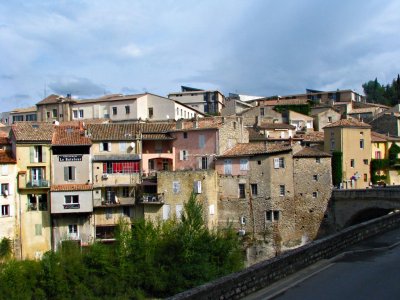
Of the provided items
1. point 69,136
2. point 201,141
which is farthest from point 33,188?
point 201,141

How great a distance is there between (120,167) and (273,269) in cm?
4120

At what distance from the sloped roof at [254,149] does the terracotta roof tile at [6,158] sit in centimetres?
2072

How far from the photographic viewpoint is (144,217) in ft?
175

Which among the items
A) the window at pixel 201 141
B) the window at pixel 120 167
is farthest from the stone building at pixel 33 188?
the window at pixel 201 141

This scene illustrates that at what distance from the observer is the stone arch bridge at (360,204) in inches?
1967

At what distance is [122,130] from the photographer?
187 feet

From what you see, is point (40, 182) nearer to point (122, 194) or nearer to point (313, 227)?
point (122, 194)

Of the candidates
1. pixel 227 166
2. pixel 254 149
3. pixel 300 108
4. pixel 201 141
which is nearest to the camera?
pixel 254 149

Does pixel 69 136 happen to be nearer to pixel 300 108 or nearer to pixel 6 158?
pixel 6 158

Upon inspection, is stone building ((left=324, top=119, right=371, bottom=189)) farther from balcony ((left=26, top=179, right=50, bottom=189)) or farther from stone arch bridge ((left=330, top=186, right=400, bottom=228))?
balcony ((left=26, top=179, right=50, bottom=189))

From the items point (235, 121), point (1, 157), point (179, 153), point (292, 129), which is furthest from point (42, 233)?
point (292, 129)

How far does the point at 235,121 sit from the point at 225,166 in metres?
5.78

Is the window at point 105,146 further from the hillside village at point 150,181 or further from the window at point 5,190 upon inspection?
the window at point 5,190

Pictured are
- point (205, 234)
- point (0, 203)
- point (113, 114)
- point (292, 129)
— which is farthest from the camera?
point (113, 114)
